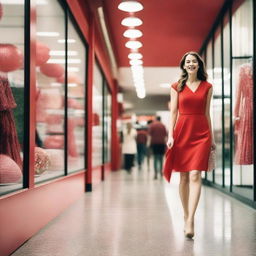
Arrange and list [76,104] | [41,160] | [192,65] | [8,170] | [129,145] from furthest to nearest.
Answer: [129,145]
[76,104]
[41,160]
[192,65]
[8,170]

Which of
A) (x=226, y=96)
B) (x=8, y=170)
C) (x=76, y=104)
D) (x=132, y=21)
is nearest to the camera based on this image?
(x=8, y=170)

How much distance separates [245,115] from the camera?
555cm

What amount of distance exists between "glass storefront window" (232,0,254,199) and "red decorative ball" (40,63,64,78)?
2.24 metres

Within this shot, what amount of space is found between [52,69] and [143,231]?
233cm

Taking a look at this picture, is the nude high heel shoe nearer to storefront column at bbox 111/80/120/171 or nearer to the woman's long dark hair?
the woman's long dark hair

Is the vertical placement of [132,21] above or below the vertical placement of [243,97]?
above

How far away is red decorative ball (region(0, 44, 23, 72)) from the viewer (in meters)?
3.23

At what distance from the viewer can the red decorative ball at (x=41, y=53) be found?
14.8 feet

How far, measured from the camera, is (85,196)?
22.4ft

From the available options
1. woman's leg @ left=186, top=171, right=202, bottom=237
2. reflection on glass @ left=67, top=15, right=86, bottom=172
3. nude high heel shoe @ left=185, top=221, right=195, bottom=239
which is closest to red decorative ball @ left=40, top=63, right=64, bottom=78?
reflection on glass @ left=67, top=15, right=86, bottom=172

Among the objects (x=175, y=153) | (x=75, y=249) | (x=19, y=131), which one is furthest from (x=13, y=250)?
(x=175, y=153)

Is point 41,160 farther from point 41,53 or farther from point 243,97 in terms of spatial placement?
point 243,97

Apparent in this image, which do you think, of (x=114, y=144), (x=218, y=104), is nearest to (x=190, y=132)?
(x=218, y=104)

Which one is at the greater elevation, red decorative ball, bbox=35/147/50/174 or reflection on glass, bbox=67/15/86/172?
reflection on glass, bbox=67/15/86/172
